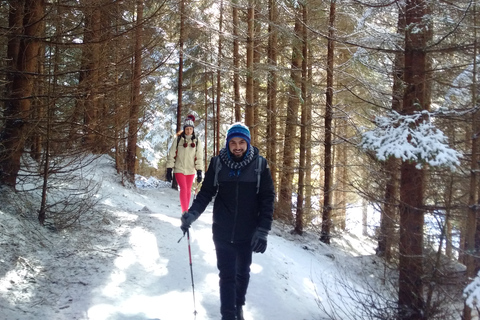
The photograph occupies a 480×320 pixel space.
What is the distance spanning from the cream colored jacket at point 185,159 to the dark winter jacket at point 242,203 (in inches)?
159

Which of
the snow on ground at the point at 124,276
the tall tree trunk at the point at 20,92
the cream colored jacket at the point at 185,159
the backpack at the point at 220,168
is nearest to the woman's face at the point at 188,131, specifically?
the cream colored jacket at the point at 185,159

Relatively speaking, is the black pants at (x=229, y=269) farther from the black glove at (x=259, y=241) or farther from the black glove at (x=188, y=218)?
the black glove at (x=188, y=218)

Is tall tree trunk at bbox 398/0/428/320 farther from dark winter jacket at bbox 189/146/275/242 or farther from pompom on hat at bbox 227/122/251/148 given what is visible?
pompom on hat at bbox 227/122/251/148

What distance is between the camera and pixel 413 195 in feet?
14.8

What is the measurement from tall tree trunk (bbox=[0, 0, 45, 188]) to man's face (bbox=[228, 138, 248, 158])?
361 cm

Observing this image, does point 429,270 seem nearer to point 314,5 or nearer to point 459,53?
point 459,53

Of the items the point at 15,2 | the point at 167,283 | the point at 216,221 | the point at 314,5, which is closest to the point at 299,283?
the point at 167,283

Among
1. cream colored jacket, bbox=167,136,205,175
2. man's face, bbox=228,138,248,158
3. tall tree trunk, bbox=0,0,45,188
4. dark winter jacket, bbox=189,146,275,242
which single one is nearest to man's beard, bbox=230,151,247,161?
man's face, bbox=228,138,248,158

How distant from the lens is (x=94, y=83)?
5473mm

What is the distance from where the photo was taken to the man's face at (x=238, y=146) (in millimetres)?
3854

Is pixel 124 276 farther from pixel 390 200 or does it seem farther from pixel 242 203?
pixel 390 200

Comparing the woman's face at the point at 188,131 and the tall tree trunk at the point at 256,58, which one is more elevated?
the tall tree trunk at the point at 256,58

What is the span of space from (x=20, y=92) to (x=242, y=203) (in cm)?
436

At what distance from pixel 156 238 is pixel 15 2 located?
14.7ft
